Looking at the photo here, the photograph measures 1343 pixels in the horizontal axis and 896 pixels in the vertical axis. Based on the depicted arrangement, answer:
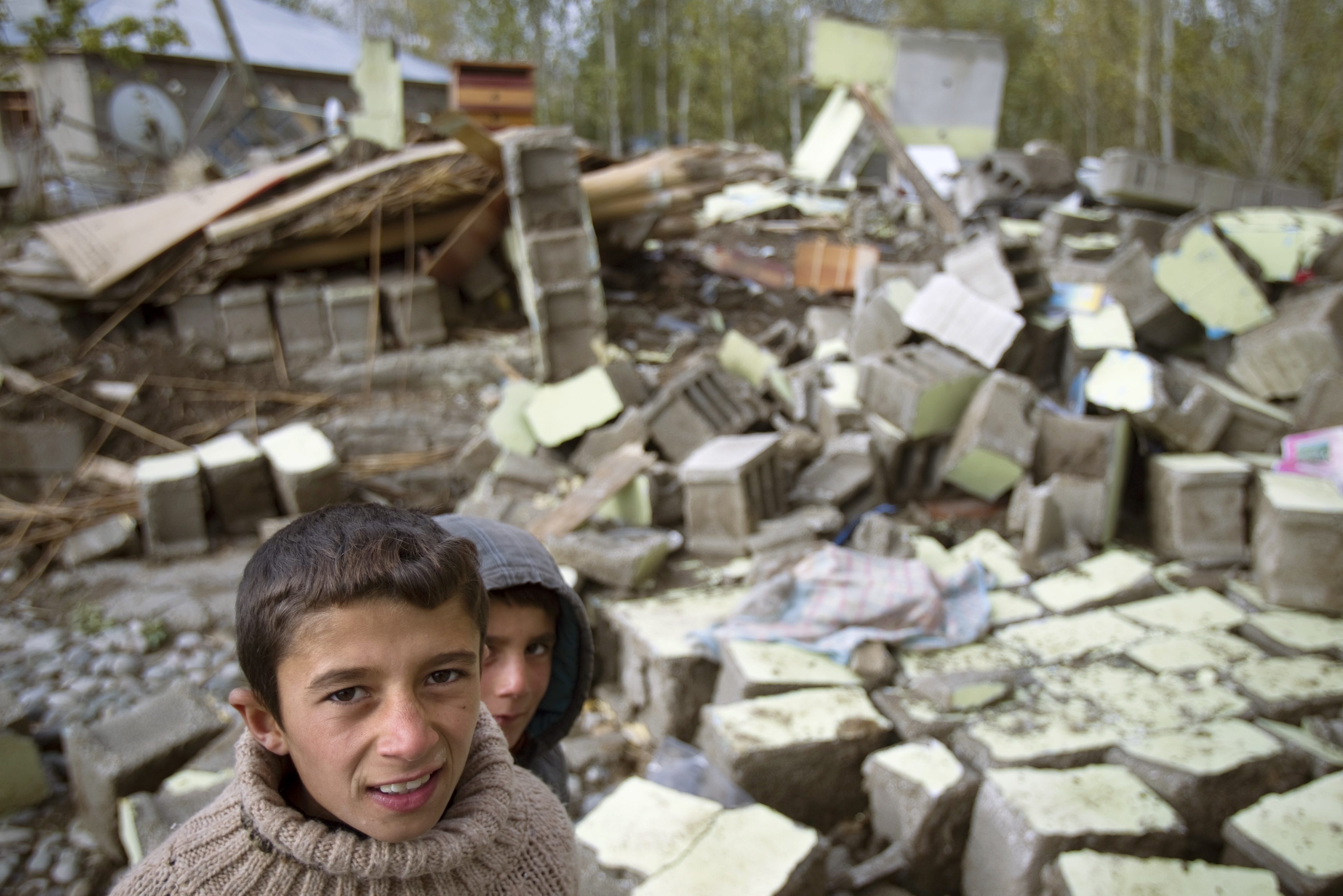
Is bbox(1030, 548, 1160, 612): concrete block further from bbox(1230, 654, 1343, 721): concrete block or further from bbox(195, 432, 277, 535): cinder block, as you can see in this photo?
bbox(195, 432, 277, 535): cinder block

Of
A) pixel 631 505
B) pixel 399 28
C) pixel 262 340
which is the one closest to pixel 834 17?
pixel 262 340

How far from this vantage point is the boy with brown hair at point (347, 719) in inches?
A: 34.0

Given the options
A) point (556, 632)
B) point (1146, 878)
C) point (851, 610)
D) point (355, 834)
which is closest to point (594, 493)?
point (851, 610)

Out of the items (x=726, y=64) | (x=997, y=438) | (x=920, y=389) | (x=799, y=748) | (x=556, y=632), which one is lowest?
(x=799, y=748)

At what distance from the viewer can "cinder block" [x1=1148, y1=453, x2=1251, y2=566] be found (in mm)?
4531

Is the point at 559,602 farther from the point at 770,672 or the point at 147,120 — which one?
the point at 147,120

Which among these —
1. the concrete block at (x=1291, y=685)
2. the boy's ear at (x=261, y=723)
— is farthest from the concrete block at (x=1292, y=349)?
the boy's ear at (x=261, y=723)

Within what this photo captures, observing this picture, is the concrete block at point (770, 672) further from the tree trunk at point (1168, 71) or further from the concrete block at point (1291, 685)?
the tree trunk at point (1168, 71)

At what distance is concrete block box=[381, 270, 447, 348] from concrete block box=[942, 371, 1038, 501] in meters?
4.27

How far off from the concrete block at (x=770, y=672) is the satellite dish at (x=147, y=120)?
20.1m

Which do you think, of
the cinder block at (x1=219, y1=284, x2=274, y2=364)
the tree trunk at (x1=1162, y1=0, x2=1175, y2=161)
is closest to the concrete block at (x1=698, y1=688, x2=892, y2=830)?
the cinder block at (x1=219, y1=284, x2=274, y2=364)

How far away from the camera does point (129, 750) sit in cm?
307

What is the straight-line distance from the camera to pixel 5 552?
5.09m

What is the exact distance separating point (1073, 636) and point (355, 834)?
11.9ft
